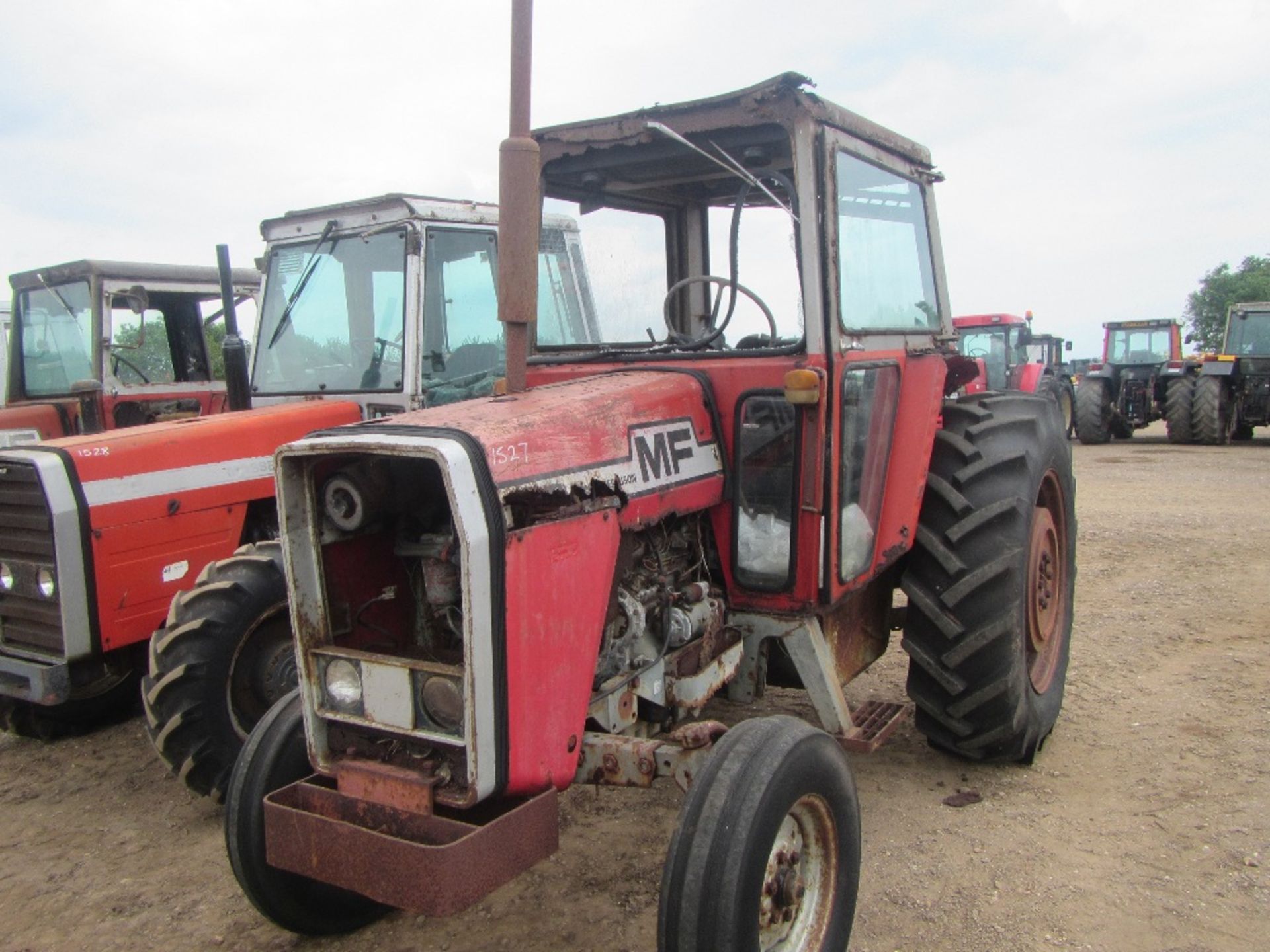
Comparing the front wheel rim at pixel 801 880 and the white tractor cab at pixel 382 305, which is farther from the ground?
the white tractor cab at pixel 382 305

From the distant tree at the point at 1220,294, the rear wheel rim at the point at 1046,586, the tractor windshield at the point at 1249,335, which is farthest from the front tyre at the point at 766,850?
the distant tree at the point at 1220,294

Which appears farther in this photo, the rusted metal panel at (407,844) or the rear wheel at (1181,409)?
the rear wheel at (1181,409)

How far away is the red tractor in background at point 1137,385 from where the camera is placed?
17062mm

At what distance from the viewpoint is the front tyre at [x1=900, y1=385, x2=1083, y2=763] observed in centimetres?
354

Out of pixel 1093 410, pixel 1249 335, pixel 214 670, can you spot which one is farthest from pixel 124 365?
pixel 1249 335

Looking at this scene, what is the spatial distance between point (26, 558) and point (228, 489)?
784 millimetres

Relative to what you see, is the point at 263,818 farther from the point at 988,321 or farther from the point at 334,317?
the point at 988,321

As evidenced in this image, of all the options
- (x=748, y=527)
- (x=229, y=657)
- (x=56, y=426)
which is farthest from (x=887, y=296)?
(x=56, y=426)

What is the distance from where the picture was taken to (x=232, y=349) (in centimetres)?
470

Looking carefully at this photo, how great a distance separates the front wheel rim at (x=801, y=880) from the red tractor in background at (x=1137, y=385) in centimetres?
Result: 1662

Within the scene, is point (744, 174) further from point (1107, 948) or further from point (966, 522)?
point (1107, 948)

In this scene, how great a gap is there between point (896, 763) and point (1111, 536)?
514 cm

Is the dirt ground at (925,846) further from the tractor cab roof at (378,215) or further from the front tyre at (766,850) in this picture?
the tractor cab roof at (378,215)

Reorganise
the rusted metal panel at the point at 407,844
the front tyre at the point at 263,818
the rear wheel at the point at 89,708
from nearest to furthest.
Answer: the rusted metal panel at the point at 407,844, the front tyre at the point at 263,818, the rear wheel at the point at 89,708
